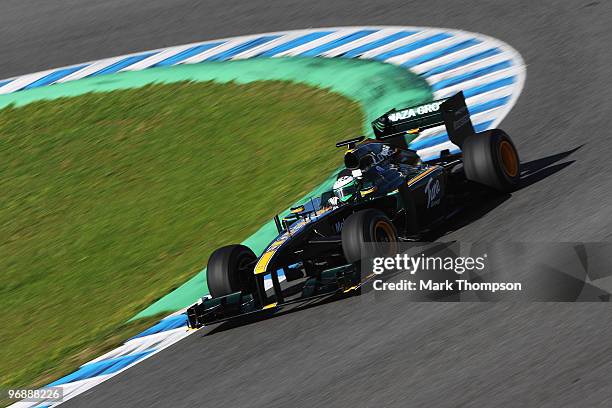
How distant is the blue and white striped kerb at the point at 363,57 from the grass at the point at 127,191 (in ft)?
2.16

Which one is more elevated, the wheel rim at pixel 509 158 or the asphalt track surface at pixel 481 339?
the wheel rim at pixel 509 158

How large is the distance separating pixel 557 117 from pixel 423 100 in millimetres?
2576

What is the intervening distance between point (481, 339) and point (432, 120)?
165 inches

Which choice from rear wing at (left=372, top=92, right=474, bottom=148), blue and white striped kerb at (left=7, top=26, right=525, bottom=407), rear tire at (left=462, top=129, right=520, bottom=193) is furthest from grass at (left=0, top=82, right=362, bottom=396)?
rear tire at (left=462, top=129, right=520, bottom=193)

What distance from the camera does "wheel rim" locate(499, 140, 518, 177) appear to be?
399 inches

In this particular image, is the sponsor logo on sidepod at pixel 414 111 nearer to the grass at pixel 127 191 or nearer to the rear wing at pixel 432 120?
the rear wing at pixel 432 120

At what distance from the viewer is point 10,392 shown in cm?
974

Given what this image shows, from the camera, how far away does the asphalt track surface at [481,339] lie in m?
6.46

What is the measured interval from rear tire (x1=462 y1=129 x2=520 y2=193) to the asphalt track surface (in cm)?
22

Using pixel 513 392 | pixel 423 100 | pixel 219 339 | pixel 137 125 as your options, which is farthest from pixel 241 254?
pixel 137 125

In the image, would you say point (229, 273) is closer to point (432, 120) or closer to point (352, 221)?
point (352, 221)

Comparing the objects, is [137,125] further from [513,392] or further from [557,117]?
[513,392]

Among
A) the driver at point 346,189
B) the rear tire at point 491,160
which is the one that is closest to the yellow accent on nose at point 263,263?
the driver at point 346,189

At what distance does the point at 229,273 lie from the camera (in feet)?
30.6
